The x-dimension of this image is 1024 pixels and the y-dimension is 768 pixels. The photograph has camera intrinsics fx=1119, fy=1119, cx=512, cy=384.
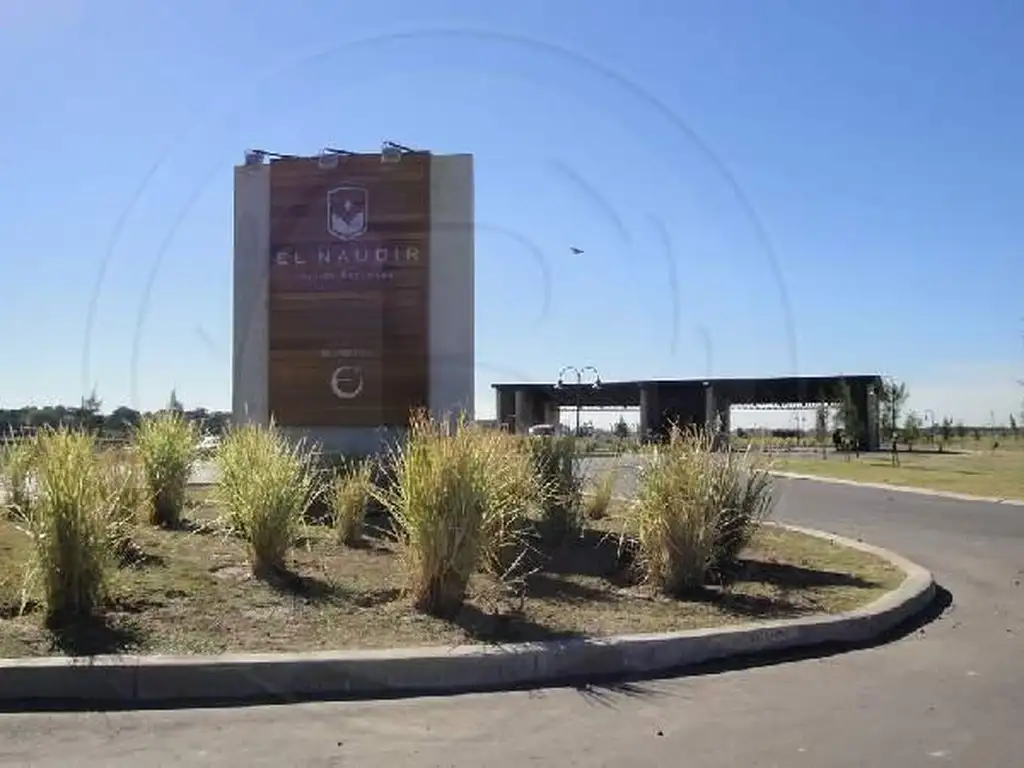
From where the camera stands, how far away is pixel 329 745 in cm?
567

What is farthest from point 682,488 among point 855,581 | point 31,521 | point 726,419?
point 31,521

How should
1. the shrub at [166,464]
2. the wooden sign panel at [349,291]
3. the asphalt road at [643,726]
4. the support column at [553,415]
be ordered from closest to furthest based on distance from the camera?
the asphalt road at [643,726]
the shrub at [166,464]
the wooden sign panel at [349,291]
the support column at [553,415]

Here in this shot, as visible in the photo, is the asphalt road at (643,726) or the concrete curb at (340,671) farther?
the concrete curb at (340,671)

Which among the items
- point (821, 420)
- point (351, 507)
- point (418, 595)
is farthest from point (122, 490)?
point (821, 420)

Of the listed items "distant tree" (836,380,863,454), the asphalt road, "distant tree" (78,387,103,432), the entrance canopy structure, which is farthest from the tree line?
Answer: "distant tree" (836,380,863,454)

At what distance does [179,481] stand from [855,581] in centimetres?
768

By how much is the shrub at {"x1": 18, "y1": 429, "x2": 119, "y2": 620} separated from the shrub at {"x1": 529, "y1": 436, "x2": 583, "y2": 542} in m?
5.81

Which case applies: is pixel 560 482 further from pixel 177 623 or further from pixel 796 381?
pixel 796 381

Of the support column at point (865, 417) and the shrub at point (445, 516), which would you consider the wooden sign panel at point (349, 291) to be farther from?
the support column at point (865, 417)

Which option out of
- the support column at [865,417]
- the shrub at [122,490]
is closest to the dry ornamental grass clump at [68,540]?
the shrub at [122,490]

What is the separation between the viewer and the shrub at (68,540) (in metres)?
7.74

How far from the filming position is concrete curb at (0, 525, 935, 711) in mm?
6547

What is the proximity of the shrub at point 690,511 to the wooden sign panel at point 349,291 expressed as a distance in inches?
268

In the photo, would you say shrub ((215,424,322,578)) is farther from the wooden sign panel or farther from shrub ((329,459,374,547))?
the wooden sign panel
